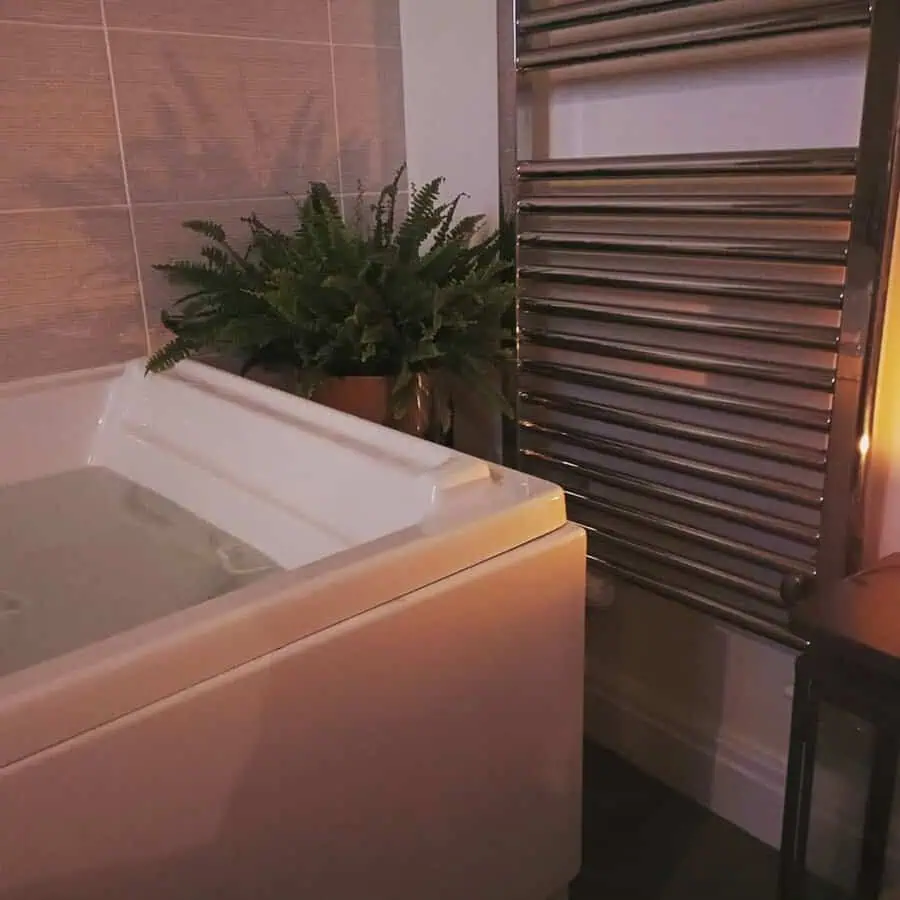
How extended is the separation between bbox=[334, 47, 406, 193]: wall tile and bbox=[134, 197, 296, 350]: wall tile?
0.57 ft

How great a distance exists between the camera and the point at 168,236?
1.45 m

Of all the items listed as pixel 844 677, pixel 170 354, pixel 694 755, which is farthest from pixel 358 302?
pixel 694 755

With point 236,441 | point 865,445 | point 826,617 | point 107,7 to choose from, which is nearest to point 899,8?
point 865,445

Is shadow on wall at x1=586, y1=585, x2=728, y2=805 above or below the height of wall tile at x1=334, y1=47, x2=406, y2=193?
below

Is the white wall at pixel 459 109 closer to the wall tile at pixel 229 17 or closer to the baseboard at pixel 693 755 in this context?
the wall tile at pixel 229 17

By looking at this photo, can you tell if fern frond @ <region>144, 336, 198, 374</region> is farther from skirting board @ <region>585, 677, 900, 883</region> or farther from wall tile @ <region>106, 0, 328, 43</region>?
skirting board @ <region>585, 677, 900, 883</region>

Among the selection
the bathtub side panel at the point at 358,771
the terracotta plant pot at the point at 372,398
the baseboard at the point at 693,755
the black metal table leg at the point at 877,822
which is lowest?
the baseboard at the point at 693,755

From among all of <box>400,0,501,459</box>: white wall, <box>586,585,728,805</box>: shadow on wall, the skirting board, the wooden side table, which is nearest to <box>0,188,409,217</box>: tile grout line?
<box>400,0,501,459</box>: white wall

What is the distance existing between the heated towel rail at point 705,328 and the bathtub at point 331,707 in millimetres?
380

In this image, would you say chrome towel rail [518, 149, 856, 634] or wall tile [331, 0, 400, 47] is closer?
chrome towel rail [518, 149, 856, 634]

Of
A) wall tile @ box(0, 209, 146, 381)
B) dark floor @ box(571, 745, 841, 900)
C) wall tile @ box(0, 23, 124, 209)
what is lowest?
dark floor @ box(571, 745, 841, 900)

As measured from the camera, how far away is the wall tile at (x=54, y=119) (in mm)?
1269

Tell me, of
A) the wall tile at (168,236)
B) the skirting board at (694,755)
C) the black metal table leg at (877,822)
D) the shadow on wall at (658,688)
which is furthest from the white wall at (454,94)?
the black metal table leg at (877,822)

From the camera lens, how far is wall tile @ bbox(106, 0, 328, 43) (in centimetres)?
134
